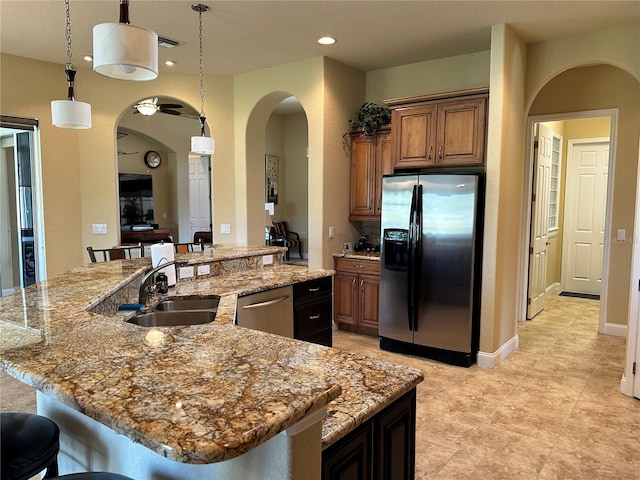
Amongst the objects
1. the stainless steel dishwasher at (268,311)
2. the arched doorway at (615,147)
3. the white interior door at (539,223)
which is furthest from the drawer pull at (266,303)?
the arched doorway at (615,147)

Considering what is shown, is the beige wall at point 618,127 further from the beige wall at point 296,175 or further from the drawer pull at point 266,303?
the beige wall at point 296,175

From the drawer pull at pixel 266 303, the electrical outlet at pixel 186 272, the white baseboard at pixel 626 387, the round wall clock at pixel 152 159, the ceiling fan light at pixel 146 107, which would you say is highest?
the ceiling fan light at pixel 146 107

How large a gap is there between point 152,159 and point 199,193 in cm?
166

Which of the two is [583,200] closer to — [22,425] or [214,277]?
[214,277]

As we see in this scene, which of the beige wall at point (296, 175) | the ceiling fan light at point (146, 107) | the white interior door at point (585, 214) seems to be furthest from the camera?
the beige wall at point (296, 175)

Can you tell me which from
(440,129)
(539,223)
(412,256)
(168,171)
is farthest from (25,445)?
(168,171)

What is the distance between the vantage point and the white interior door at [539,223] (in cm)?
548

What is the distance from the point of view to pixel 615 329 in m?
4.98

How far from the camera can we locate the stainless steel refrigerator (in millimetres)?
3928

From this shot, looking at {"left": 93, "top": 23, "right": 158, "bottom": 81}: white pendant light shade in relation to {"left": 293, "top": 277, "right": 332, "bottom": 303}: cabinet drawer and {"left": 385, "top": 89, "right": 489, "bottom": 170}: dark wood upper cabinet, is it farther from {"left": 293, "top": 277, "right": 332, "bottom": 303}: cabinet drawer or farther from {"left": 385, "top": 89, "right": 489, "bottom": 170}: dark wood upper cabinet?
{"left": 385, "top": 89, "right": 489, "bottom": 170}: dark wood upper cabinet

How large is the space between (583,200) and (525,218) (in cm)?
202

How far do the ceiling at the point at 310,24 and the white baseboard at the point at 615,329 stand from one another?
121 inches

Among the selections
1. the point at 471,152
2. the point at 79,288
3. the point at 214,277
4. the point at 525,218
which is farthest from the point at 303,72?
the point at 79,288

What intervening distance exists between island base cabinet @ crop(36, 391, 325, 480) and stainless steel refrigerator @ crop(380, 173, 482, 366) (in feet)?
10.1
